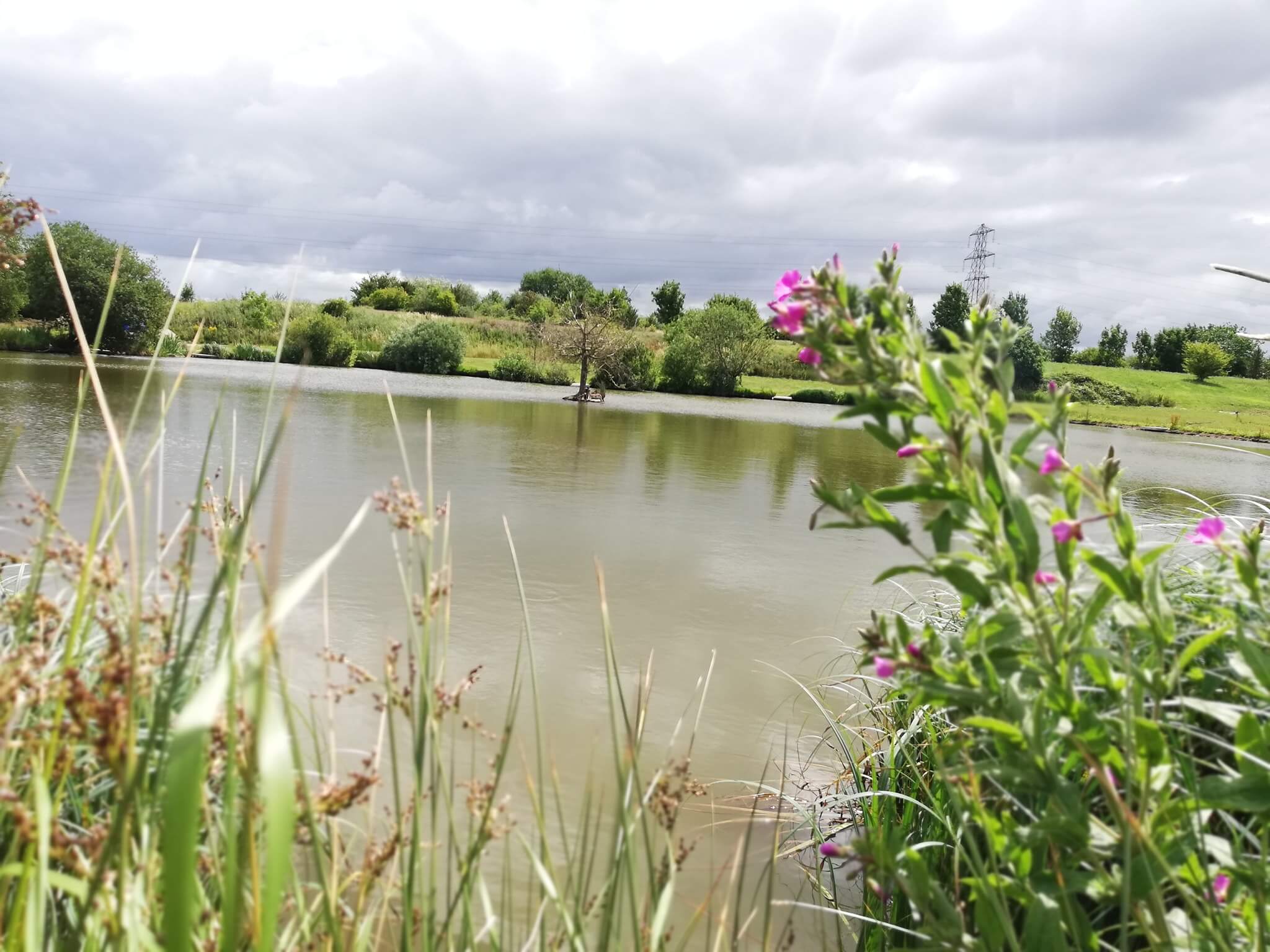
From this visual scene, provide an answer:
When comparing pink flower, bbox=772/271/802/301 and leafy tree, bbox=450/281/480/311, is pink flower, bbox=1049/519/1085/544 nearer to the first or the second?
pink flower, bbox=772/271/802/301

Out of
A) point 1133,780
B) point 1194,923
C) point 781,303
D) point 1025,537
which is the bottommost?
point 1194,923

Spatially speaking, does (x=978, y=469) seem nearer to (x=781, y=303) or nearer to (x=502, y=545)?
(x=781, y=303)

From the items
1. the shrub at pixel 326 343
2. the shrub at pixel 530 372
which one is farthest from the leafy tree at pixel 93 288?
the shrub at pixel 530 372

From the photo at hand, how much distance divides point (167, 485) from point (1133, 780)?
568 cm

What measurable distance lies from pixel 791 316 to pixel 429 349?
26595 mm

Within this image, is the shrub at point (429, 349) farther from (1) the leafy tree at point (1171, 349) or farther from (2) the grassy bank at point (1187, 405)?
(1) the leafy tree at point (1171, 349)

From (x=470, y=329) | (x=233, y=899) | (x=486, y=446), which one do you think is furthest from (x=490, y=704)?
(x=470, y=329)

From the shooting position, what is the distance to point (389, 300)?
4934 centimetres

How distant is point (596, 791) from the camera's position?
2094mm

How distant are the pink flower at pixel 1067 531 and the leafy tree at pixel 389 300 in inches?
1996

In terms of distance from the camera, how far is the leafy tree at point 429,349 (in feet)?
86.8

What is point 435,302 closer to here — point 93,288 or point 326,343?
point 326,343

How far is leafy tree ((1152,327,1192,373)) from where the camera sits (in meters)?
52.2

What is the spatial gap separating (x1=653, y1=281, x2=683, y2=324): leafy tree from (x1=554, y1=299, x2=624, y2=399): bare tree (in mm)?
28924
